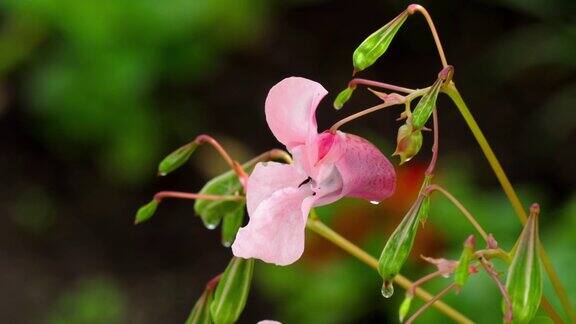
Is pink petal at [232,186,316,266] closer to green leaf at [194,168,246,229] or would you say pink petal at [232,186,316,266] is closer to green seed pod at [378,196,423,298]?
green seed pod at [378,196,423,298]

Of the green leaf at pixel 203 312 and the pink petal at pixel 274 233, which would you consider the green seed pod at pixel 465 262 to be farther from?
the green leaf at pixel 203 312

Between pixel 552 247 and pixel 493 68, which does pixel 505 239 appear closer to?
pixel 552 247

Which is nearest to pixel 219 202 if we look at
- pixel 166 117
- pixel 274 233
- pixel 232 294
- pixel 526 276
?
pixel 232 294

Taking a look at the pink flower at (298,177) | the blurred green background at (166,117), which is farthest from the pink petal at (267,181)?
the blurred green background at (166,117)

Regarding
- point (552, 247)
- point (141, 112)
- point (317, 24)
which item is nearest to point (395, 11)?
point (317, 24)

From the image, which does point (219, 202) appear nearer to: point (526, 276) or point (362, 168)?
point (362, 168)

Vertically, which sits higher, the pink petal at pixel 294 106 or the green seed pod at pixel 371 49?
the green seed pod at pixel 371 49
